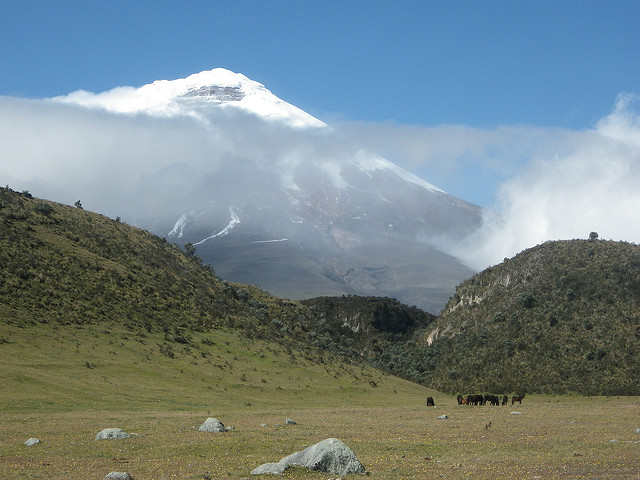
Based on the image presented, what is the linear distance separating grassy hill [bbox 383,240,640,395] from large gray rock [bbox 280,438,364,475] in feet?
202

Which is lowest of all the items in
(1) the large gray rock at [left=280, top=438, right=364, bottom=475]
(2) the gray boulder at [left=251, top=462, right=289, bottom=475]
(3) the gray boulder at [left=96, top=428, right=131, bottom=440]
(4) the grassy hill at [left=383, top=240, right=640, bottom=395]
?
(3) the gray boulder at [left=96, top=428, right=131, bottom=440]

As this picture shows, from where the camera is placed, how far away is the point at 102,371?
54938 millimetres

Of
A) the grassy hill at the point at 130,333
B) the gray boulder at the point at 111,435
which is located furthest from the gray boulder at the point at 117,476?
the grassy hill at the point at 130,333

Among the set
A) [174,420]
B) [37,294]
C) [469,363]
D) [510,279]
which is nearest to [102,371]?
[37,294]

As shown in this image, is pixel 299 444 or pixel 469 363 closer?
pixel 299 444

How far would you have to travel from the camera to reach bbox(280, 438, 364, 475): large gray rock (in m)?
19.1

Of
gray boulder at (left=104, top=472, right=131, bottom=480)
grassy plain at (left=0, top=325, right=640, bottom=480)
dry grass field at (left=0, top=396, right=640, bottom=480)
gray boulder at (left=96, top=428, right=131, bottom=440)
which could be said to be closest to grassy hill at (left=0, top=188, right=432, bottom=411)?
grassy plain at (left=0, top=325, right=640, bottom=480)

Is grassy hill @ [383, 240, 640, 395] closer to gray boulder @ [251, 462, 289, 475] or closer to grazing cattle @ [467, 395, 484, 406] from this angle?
grazing cattle @ [467, 395, 484, 406]

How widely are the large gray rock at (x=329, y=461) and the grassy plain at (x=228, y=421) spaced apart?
0.36m

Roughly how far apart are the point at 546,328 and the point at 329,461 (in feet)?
249

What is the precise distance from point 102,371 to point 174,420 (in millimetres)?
21869

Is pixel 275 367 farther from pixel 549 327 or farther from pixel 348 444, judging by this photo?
pixel 348 444

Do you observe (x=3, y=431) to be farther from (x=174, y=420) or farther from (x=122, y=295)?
(x=122, y=295)

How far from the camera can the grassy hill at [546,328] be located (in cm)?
7844
